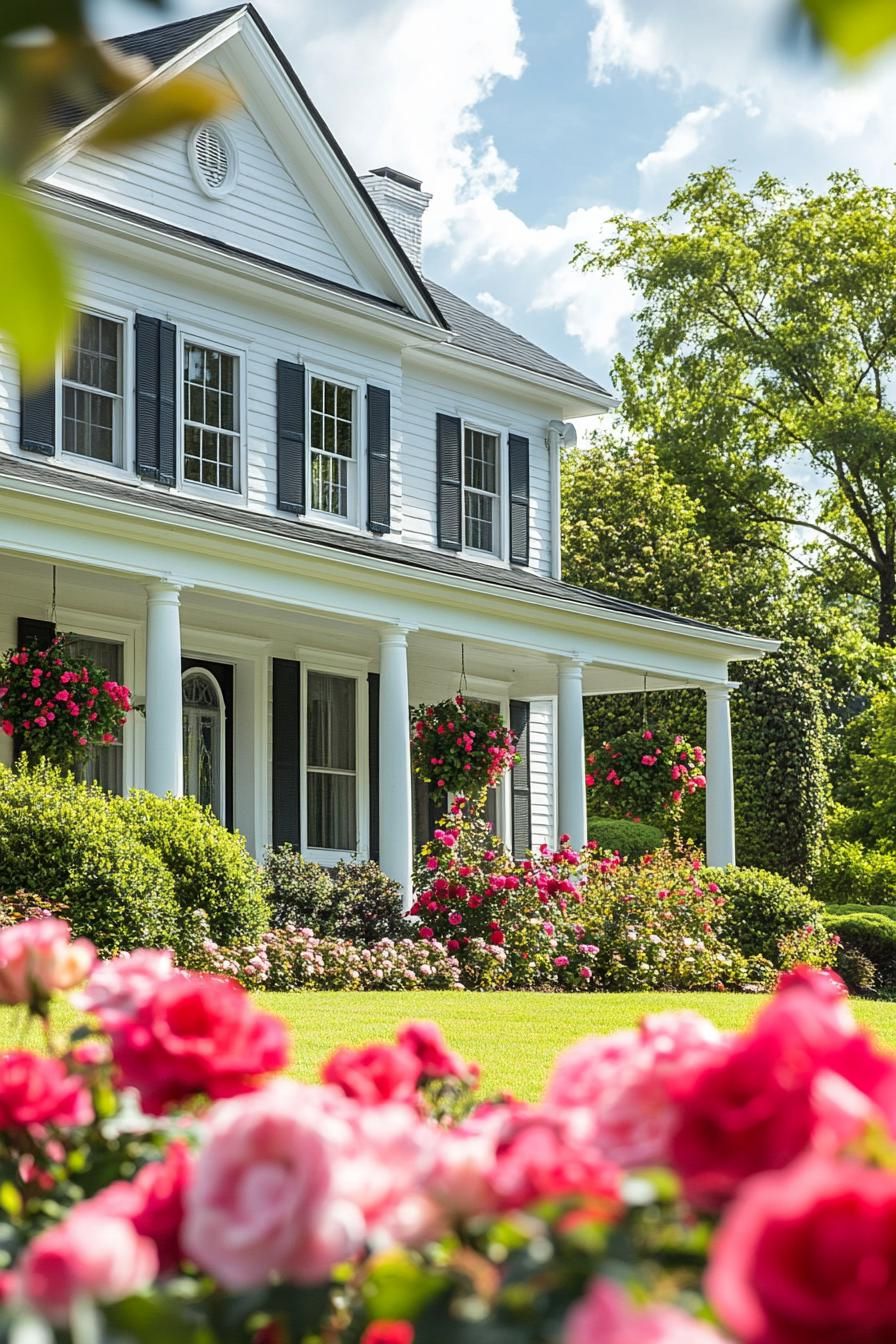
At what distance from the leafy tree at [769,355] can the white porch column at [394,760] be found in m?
20.5

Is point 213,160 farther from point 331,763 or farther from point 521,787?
point 521,787

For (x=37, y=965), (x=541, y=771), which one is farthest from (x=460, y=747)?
(x=37, y=965)

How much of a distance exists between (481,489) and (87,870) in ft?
32.4

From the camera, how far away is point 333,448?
1845 centimetres

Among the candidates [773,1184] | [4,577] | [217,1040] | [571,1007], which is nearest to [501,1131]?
[217,1040]

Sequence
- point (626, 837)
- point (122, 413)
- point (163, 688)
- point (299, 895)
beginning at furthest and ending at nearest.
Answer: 1. point (626, 837)
2. point (122, 413)
3. point (299, 895)
4. point (163, 688)

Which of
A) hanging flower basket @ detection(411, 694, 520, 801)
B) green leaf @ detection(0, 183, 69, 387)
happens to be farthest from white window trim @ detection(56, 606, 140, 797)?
green leaf @ detection(0, 183, 69, 387)

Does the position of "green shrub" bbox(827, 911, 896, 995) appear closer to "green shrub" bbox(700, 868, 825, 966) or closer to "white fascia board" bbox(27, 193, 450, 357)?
"green shrub" bbox(700, 868, 825, 966)

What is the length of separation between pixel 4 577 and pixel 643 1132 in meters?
14.7

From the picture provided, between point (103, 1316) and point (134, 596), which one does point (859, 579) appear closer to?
point (134, 596)

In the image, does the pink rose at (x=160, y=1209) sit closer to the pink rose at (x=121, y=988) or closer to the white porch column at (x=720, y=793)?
the pink rose at (x=121, y=988)

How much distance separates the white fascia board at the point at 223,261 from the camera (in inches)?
602

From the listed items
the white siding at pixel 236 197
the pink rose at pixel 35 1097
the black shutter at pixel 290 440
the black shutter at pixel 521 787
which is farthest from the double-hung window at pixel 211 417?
the pink rose at pixel 35 1097

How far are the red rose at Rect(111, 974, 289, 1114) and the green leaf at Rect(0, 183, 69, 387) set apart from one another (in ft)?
4.84
